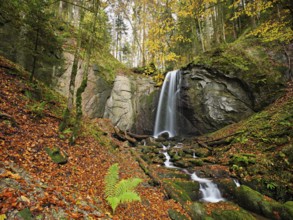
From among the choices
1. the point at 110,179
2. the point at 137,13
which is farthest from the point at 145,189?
the point at 137,13

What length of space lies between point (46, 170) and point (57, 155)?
85cm

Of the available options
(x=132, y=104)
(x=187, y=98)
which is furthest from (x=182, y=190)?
(x=132, y=104)

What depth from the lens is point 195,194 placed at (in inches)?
283

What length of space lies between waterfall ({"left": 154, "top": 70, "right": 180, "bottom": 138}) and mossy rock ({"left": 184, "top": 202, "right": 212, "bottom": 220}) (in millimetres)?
10898

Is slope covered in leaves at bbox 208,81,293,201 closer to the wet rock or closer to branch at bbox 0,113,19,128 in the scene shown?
the wet rock

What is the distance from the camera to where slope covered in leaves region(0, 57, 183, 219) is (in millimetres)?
2861

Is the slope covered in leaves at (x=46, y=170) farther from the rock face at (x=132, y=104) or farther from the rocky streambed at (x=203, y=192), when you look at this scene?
the rock face at (x=132, y=104)

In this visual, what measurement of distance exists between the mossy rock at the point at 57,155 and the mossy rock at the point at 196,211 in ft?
13.8

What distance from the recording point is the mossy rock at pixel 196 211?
5392mm

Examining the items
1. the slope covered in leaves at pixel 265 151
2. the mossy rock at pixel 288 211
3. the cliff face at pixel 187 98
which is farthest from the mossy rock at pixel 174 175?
the cliff face at pixel 187 98

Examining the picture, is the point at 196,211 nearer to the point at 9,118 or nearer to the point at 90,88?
the point at 9,118

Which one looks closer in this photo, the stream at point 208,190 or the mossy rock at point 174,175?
the stream at point 208,190

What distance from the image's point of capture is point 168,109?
17.8 meters

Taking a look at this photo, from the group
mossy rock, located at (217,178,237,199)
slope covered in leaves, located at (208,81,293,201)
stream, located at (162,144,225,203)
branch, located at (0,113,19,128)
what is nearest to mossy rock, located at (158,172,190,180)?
stream, located at (162,144,225,203)
